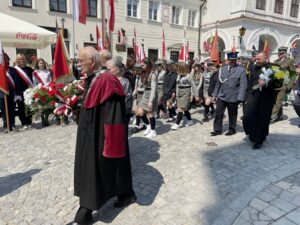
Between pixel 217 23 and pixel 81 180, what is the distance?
72.7ft

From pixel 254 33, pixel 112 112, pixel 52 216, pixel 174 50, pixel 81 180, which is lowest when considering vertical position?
pixel 52 216

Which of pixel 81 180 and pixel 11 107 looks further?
pixel 11 107

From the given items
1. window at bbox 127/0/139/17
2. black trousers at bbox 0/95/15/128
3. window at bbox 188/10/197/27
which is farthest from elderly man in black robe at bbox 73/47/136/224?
window at bbox 188/10/197/27

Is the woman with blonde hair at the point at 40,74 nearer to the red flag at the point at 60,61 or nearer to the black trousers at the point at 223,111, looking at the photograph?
the red flag at the point at 60,61

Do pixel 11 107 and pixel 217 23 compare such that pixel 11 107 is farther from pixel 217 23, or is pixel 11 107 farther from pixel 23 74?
pixel 217 23

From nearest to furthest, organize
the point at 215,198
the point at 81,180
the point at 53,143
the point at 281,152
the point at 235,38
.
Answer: the point at 81,180 < the point at 215,198 < the point at 281,152 < the point at 53,143 < the point at 235,38

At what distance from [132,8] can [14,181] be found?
18.8 m

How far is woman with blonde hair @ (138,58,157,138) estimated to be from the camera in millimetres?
5902

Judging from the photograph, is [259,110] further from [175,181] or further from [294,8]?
[294,8]

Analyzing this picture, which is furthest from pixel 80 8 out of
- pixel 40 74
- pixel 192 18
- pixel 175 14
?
pixel 192 18

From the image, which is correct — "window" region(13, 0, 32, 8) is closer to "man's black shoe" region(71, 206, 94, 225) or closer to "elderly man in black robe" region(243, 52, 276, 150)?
"elderly man in black robe" region(243, 52, 276, 150)

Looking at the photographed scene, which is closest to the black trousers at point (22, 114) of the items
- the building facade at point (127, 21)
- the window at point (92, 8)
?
the building facade at point (127, 21)

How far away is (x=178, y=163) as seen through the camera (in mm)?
4562

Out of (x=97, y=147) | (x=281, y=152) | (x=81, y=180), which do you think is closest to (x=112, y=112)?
(x=97, y=147)
